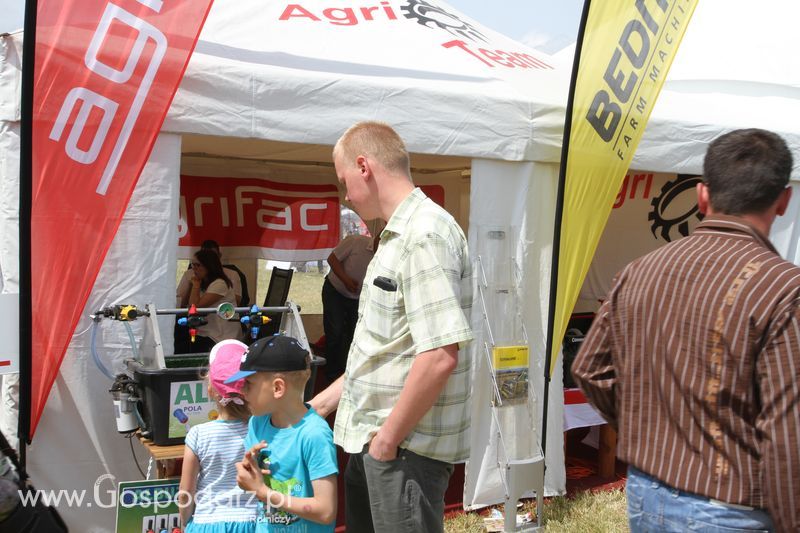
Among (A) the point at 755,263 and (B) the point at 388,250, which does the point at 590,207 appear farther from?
(A) the point at 755,263

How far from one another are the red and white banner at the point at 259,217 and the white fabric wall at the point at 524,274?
4.05m

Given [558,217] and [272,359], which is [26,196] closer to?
[272,359]

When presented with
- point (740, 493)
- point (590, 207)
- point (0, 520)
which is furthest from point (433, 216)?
point (590, 207)

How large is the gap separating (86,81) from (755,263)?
2.77m

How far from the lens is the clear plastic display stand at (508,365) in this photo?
426 cm

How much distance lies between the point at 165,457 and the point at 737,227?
2456 mm

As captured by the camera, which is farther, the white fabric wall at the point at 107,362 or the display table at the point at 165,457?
the white fabric wall at the point at 107,362

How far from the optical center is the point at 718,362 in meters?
1.44

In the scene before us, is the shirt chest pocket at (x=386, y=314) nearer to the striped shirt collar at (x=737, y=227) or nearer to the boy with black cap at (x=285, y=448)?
the boy with black cap at (x=285, y=448)

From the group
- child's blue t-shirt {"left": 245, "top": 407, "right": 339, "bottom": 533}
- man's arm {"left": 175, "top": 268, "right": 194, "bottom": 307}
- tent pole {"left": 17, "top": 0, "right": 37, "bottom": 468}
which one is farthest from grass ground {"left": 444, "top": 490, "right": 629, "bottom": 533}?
man's arm {"left": 175, "top": 268, "right": 194, "bottom": 307}

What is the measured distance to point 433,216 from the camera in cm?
205

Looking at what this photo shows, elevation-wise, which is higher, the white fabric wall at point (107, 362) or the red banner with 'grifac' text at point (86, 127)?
the red banner with 'grifac' text at point (86, 127)

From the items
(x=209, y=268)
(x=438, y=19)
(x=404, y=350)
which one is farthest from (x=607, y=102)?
(x=209, y=268)

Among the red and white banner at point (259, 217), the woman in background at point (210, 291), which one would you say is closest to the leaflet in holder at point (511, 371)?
the woman in background at point (210, 291)
